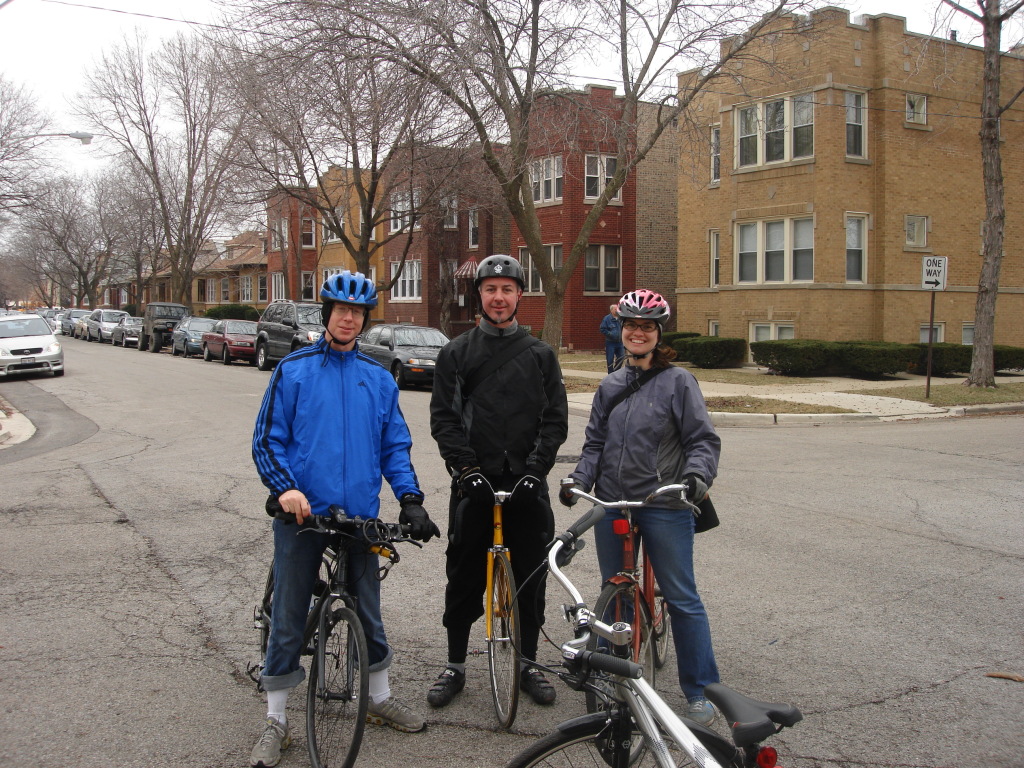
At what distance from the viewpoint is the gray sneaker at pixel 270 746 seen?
3.72m

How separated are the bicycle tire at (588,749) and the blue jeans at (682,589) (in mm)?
1393

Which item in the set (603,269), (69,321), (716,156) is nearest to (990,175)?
(716,156)

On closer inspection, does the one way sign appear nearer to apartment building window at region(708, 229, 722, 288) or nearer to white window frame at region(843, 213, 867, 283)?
A: white window frame at region(843, 213, 867, 283)

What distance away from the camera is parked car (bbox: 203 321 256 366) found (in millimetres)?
30734

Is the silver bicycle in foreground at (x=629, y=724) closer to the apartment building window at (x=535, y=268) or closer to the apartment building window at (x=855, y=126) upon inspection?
the apartment building window at (x=855, y=126)

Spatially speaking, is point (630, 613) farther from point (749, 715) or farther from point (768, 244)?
point (768, 244)

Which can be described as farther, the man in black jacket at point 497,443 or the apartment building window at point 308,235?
the apartment building window at point 308,235

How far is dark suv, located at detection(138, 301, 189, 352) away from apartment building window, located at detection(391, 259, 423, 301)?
32.8 feet

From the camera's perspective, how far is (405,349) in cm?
2186

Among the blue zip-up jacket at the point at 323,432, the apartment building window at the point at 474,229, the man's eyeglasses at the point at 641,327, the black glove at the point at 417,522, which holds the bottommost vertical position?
the black glove at the point at 417,522

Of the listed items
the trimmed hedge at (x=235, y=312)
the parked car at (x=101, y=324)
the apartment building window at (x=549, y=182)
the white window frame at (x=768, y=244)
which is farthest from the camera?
the trimmed hedge at (x=235, y=312)

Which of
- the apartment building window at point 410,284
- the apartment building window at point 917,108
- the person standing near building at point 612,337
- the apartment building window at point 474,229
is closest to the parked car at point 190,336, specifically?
the apartment building window at point 410,284

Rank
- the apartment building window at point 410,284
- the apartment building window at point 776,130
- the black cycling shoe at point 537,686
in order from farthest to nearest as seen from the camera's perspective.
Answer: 1. the apartment building window at point 410,284
2. the apartment building window at point 776,130
3. the black cycling shoe at point 537,686

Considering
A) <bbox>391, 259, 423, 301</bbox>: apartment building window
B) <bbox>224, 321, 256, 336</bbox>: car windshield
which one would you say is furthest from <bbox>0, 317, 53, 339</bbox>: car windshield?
<bbox>391, 259, 423, 301</bbox>: apartment building window
